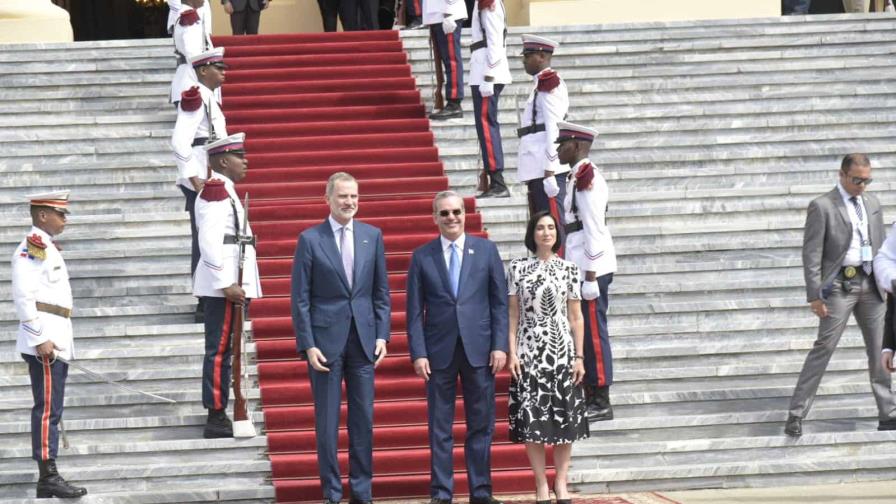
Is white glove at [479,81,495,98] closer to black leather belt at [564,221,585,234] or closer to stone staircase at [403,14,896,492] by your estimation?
stone staircase at [403,14,896,492]

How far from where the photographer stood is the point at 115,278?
10.9 metres

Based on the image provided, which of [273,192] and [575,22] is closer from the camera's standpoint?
[273,192]

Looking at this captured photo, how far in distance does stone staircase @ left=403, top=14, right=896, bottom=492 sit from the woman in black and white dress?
2.04ft

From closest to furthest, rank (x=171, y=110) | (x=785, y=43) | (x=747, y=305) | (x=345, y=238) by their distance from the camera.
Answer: (x=345, y=238) → (x=747, y=305) → (x=171, y=110) → (x=785, y=43)

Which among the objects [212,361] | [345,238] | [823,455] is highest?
[345,238]

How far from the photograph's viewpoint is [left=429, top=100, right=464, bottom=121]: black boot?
13.1m

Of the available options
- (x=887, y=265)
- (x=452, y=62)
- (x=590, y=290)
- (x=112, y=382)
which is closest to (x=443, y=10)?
(x=452, y=62)

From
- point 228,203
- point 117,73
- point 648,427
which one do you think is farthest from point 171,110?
point 648,427

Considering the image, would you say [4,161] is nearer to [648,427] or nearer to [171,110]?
[171,110]

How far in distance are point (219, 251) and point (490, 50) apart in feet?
12.8

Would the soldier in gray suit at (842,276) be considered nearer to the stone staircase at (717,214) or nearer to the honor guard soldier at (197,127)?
the stone staircase at (717,214)

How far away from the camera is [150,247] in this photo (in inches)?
441

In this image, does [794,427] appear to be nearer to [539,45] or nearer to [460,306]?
[460,306]

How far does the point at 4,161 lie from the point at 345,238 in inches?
202
